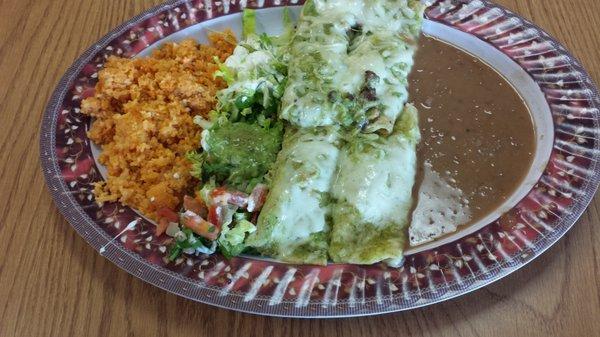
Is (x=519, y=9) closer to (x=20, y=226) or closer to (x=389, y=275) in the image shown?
(x=389, y=275)

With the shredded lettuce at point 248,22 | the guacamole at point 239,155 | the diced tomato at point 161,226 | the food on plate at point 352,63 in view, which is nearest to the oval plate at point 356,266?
the diced tomato at point 161,226

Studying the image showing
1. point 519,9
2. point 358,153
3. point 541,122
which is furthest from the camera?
point 519,9

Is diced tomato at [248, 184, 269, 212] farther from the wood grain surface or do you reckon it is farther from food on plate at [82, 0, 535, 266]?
the wood grain surface

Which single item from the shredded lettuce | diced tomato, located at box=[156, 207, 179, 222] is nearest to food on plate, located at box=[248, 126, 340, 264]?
diced tomato, located at box=[156, 207, 179, 222]

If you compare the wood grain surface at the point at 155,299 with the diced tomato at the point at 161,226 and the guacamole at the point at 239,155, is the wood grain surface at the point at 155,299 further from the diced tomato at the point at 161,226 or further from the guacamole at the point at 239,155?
the guacamole at the point at 239,155

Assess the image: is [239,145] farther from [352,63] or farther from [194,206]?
[352,63]

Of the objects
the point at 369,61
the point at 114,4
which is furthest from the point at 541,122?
the point at 114,4
